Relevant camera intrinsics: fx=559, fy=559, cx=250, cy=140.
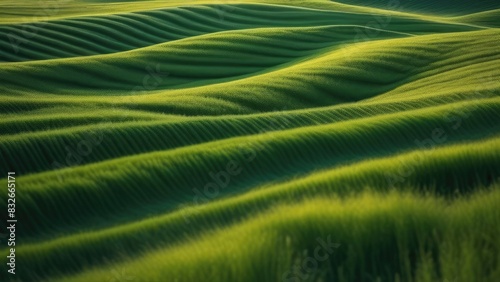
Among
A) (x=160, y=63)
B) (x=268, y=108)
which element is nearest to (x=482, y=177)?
(x=268, y=108)

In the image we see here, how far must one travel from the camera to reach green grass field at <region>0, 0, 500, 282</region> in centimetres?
325

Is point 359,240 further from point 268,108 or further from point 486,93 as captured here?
point 268,108

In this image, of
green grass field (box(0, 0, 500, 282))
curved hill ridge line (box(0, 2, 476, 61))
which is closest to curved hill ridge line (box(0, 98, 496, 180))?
green grass field (box(0, 0, 500, 282))

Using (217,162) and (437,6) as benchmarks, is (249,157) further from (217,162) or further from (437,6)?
(437,6)

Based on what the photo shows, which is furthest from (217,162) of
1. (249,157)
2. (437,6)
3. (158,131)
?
(437,6)

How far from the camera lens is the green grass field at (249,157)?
3.25m

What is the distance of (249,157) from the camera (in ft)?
29.6

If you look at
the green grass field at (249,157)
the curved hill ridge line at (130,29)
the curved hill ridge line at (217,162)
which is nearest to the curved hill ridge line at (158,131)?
the green grass field at (249,157)

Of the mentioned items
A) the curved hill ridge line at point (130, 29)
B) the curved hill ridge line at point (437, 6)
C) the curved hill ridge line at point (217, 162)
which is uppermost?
the curved hill ridge line at point (437, 6)

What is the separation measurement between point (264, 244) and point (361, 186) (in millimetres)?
2336

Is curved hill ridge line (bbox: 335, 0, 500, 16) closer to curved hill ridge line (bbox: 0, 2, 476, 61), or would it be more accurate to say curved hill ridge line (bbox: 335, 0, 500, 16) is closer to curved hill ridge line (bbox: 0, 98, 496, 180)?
curved hill ridge line (bbox: 0, 2, 476, 61)

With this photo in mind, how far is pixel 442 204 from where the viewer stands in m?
3.68

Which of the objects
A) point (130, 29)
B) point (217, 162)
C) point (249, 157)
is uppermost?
point (130, 29)

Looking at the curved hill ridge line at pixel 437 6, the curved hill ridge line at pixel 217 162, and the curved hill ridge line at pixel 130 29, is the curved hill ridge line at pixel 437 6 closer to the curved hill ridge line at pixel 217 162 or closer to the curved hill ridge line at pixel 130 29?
the curved hill ridge line at pixel 130 29
